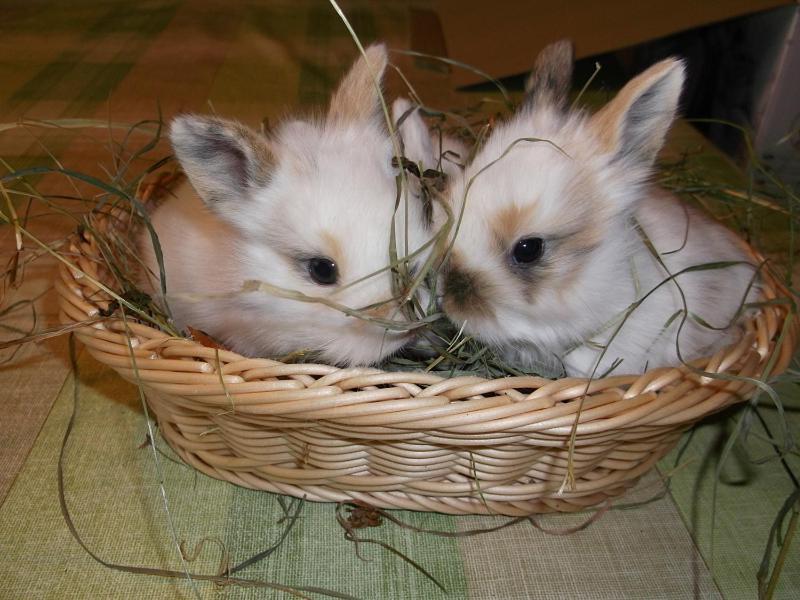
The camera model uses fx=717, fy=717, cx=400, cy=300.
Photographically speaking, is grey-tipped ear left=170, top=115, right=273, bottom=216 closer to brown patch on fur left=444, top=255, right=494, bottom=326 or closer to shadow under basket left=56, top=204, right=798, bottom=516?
shadow under basket left=56, top=204, right=798, bottom=516

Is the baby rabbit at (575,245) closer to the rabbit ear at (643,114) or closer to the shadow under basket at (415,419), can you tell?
the rabbit ear at (643,114)

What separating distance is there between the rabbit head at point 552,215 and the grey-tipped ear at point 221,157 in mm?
370

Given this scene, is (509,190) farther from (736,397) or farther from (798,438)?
(798,438)

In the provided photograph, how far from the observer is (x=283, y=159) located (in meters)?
1.36

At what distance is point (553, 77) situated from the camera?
148cm

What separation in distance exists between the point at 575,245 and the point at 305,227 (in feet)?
1.61

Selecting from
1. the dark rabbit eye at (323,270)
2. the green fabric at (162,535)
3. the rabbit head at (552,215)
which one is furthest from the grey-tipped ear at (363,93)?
the green fabric at (162,535)

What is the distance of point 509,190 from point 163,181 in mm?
1126

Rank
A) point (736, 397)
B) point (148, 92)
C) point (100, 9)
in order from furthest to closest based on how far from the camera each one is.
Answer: point (100, 9), point (148, 92), point (736, 397)

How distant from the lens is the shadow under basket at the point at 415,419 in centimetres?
109

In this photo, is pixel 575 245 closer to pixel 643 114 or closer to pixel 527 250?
pixel 527 250

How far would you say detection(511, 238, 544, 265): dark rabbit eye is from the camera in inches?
50.1

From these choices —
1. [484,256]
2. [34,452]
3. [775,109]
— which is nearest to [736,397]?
[484,256]

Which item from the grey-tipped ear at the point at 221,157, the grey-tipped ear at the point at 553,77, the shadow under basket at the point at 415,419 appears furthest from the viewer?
the grey-tipped ear at the point at 553,77
